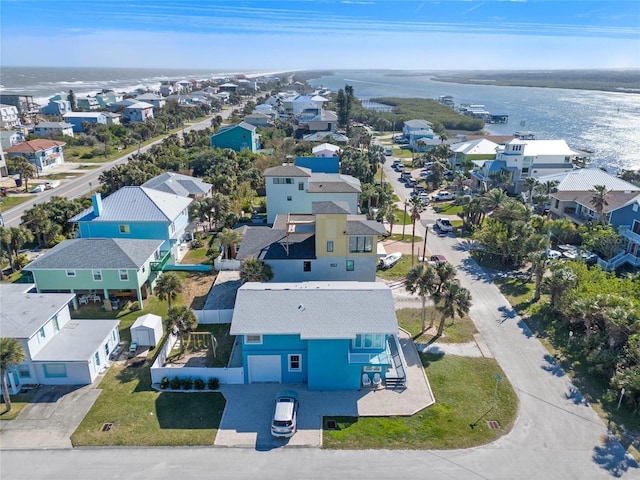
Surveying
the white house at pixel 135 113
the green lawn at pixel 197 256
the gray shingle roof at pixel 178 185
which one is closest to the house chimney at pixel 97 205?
the gray shingle roof at pixel 178 185

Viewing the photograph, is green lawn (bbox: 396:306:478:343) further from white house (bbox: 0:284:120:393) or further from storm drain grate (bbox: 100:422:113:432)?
white house (bbox: 0:284:120:393)

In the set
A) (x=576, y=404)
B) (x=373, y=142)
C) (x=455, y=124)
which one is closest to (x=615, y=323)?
(x=576, y=404)

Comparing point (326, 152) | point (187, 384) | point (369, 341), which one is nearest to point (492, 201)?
point (369, 341)

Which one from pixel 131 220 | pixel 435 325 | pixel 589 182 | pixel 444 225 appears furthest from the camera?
pixel 589 182

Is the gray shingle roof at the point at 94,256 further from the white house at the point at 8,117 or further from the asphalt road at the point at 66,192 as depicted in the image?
the white house at the point at 8,117

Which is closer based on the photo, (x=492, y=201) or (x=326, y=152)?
(x=492, y=201)

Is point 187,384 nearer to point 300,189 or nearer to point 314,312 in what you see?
point 314,312

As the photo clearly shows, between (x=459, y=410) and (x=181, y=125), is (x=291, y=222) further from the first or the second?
(x=181, y=125)

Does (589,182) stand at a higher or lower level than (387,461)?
higher
